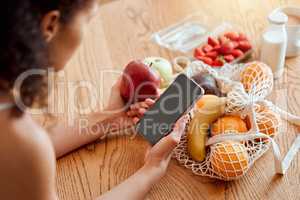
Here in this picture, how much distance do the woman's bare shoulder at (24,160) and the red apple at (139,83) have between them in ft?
1.20

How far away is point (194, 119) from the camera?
1.04 metres

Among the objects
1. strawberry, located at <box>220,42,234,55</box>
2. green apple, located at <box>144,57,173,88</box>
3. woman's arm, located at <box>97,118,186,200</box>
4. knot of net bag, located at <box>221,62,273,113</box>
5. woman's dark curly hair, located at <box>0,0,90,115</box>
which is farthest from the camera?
strawberry, located at <box>220,42,234,55</box>

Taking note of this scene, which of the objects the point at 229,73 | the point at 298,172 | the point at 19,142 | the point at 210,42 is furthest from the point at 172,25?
the point at 19,142

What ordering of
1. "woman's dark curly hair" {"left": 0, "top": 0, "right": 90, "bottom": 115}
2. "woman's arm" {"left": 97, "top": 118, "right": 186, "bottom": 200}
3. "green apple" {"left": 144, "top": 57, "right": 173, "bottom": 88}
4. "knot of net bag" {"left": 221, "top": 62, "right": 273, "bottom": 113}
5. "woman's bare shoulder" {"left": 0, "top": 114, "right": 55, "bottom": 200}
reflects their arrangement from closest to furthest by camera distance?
1. "woman's dark curly hair" {"left": 0, "top": 0, "right": 90, "bottom": 115}
2. "woman's bare shoulder" {"left": 0, "top": 114, "right": 55, "bottom": 200}
3. "woman's arm" {"left": 97, "top": 118, "right": 186, "bottom": 200}
4. "knot of net bag" {"left": 221, "top": 62, "right": 273, "bottom": 113}
5. "green apple" {"left": 144, "top": 57, "right": 173, "bottom": 88}

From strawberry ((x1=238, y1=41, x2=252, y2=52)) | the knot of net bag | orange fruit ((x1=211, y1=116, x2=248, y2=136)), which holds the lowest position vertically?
orange fruit ((x1=211, y1=116, x2=248, y2=136))

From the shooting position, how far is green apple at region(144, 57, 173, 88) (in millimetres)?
1156

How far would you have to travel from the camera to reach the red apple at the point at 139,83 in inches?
43.2

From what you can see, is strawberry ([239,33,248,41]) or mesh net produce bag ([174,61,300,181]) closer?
mesh net produce bag ([174,61,300,181])

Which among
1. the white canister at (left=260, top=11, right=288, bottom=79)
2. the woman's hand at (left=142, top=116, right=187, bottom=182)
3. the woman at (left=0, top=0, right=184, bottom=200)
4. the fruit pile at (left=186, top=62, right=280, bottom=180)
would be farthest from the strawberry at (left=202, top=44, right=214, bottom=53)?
the woman at (left=0, top=0, right=184, bottom=200)

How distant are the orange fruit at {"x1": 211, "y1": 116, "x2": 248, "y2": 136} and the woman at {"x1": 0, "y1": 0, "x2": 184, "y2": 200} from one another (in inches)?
14.7

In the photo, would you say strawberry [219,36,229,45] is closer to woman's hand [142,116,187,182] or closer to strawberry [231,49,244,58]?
strawberry [231,49,244,58]

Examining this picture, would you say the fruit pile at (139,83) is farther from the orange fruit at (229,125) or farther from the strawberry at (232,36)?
the strawberry at (232,36)

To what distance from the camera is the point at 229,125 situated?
1026 millimetres

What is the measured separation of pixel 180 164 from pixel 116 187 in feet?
0.51
